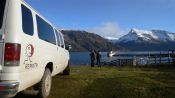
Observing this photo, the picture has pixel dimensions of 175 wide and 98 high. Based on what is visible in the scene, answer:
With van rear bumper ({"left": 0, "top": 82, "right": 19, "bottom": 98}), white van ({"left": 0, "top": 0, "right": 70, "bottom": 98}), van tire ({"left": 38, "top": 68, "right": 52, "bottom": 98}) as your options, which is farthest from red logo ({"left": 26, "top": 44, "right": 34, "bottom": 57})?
van tire ({"left": 38, "top": 68, "right": 52, "bottom": 98})

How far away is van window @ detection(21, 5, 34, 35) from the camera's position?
719 centimetres

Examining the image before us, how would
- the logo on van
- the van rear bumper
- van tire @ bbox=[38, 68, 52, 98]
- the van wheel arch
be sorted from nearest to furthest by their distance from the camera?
the van rear bumper
the logo on van
van tire @ bbox=[38, 68, 52, 98]
the van wheel arch

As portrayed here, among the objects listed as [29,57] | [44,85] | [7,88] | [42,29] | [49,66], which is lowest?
[44,85]

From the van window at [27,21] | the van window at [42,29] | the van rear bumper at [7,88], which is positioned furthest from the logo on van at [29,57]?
the van window at [42,29]

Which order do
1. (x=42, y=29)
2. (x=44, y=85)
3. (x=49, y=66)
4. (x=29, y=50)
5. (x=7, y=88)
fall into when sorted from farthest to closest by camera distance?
1. (x=49, y=66)
2. (x=42, y=29)
3. (x=44, y=85)
4. (x=29, y=50)
5. (x=7, y=88)

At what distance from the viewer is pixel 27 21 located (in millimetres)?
7504

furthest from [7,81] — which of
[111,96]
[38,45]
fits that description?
[111,96]

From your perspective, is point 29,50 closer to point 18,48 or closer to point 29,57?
point 29,57

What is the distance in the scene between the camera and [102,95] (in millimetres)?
10445

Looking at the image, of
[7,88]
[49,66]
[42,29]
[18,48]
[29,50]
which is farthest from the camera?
[49,66]

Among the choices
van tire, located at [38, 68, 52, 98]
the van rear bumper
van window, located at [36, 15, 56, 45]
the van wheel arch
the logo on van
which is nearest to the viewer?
the van rear bumper

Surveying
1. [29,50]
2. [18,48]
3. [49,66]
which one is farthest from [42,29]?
[18,48]

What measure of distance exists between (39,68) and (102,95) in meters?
2.79

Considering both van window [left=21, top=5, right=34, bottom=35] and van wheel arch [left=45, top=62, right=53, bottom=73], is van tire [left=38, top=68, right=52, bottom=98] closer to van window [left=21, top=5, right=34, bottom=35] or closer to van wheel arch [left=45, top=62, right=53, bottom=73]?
van wheel arch [left=45, top=62, right=53, bottom=73]
